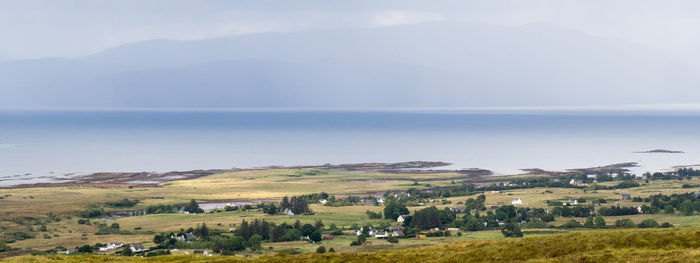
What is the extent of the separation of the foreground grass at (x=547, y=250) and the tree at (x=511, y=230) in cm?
2050

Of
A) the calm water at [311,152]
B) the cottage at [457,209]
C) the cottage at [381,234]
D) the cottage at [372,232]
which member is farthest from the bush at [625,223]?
→ the calm water at [311,152]

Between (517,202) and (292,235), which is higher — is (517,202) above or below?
above

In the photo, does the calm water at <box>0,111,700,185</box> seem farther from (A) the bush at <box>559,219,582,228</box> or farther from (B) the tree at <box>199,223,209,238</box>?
(B) the tree at <box>199,223,209,238</box>

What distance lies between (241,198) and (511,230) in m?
37.7

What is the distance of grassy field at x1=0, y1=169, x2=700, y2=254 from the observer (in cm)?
5625

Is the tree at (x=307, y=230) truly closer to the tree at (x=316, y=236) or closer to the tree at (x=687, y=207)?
the tree at (x=316, y=236)

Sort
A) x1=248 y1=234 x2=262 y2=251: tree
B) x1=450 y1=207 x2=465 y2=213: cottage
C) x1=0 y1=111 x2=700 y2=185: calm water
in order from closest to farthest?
1. x1=248 y1=234 x2=262 y2=251: tree
2. x1=450 y1=207 x2=465 y2=213: cottage
3. x1=0 y1=111 x2=700 y2=185: calm water

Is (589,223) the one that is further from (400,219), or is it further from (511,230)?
(400,219)

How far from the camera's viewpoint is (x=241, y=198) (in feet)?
274

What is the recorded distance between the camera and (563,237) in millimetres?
33500

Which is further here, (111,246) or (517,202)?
(517,202)

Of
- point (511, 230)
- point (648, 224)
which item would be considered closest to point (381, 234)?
point (511, 230)

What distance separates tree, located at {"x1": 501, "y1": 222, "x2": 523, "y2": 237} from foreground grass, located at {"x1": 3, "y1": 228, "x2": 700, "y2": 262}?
20.5 meters

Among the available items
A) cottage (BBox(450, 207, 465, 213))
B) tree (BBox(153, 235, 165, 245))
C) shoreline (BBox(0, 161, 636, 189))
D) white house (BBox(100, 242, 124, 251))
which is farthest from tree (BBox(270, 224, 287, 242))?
shoreline (BBox(0, 161, 636, 189))
